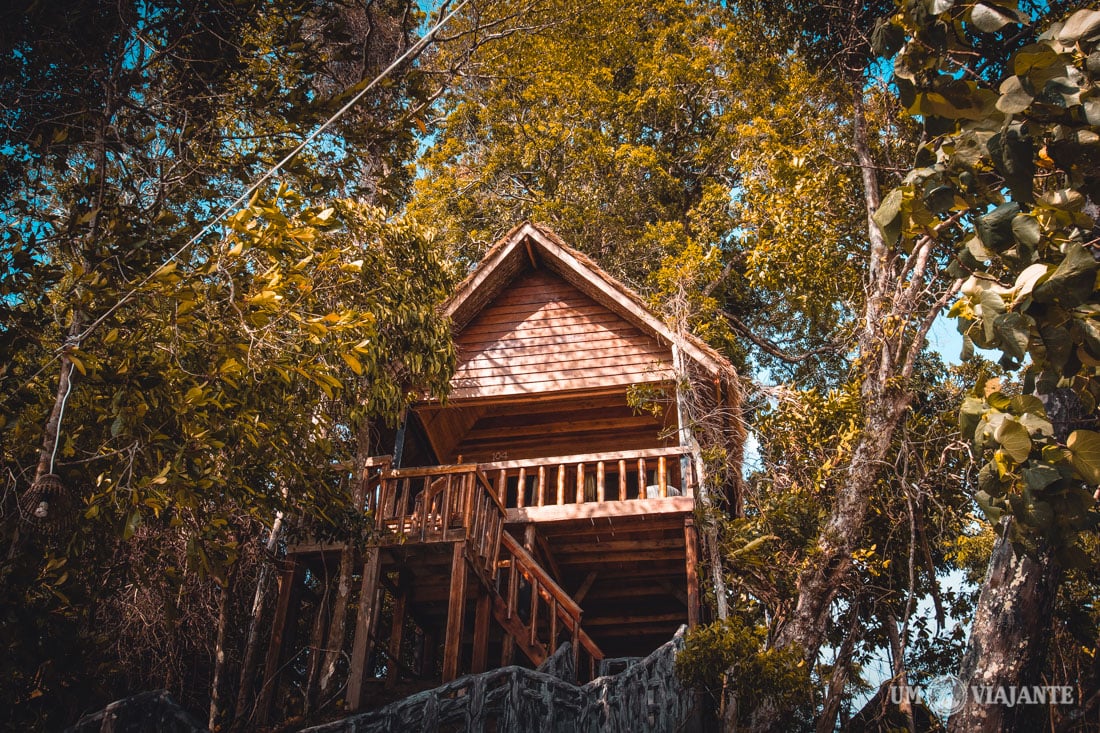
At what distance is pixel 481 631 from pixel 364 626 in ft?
4.33

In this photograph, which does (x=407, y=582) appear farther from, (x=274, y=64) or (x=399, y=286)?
(x=274, y=64)

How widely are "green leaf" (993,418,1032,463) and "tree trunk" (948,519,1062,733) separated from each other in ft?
5.00

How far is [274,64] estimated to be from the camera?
6246 mm

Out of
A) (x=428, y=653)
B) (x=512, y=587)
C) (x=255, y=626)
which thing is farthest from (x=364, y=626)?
(x=428, y=653)

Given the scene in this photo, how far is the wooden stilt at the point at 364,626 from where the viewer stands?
8.69 metres

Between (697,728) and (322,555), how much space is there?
4.73m

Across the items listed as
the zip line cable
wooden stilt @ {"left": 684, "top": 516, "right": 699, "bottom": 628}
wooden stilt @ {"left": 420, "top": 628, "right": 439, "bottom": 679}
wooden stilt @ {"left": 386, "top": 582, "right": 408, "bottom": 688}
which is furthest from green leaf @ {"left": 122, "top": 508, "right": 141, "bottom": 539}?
wooden stilt @ {"left": 420, "top": 628, "right": 439, "bottom": 679}

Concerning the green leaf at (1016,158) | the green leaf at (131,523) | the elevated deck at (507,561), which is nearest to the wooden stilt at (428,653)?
the elevated deck at (507,561)

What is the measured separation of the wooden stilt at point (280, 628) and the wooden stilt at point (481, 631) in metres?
2.40

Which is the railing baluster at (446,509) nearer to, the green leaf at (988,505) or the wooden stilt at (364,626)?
the wooden stilt at (364,626)

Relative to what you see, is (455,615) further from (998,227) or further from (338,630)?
(998,227)

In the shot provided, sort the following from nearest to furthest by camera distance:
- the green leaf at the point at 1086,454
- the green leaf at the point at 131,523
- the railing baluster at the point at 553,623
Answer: the green leaf at the point at 1086,454 < the green leaf at the point at 131,523 < the railing baluster at the point at 553,623

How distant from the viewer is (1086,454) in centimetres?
270

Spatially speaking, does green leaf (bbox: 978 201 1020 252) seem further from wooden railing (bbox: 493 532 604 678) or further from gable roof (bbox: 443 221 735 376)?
gable roof (bbox: 443 221 735 376)
